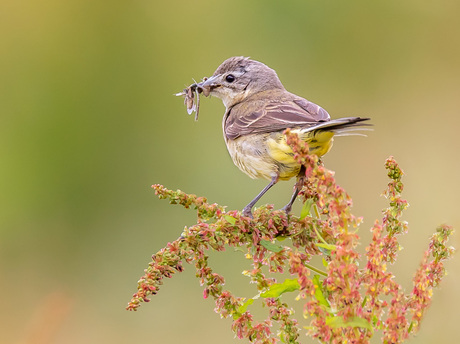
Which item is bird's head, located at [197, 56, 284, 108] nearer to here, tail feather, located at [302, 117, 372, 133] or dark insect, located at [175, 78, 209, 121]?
dark insect, located at [175, 78, 209, 121]

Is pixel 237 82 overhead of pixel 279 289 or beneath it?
overhead

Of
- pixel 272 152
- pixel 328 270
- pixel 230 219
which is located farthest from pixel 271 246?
pixel 272 152

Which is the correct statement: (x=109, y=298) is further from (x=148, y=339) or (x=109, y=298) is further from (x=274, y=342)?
(x=274, y=342)

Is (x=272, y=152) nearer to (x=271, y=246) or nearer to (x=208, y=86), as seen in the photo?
(x=208, y=86)

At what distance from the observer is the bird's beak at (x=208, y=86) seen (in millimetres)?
5105

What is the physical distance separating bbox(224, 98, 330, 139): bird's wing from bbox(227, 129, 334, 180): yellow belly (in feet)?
0.18

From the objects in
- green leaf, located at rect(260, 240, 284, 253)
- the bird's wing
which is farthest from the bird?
green leaf, located at rect(260, 240, 284, 253)

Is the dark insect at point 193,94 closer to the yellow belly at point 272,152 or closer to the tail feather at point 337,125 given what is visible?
the yellow belly at point 272,152

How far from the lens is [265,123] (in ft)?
13.8

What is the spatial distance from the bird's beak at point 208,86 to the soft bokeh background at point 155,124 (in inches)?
77.9

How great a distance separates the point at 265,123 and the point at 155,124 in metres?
4.10

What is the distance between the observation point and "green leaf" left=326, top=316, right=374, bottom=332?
1.98m

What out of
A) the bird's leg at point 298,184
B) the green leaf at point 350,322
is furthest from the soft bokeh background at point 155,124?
the green leaf at point 350,322

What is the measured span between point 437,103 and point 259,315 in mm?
2651
